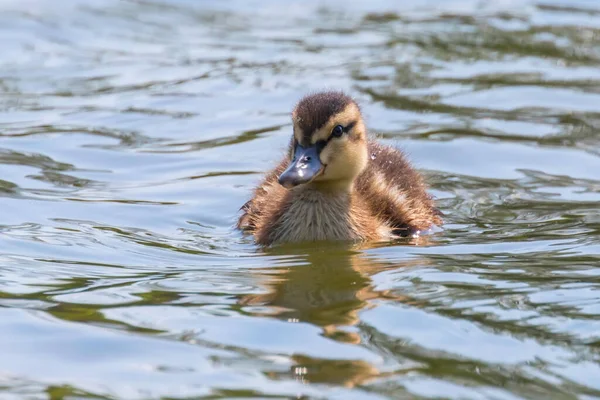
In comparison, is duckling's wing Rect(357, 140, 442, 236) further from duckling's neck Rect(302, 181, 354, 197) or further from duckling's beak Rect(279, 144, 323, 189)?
duckling's beak Rect(279, 144, 323, 189)

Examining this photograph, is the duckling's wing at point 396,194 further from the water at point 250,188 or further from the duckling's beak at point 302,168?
the duckling's beak at point 302,168

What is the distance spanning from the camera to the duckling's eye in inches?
264

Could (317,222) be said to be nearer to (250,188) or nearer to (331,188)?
(331,188)

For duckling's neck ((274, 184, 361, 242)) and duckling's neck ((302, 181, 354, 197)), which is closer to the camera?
duckling's neck ((274, 184, 361, 242))

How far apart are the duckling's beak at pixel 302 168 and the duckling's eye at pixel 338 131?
140mm

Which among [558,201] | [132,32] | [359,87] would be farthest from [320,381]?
[132,32]

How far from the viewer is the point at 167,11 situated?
14.2 m

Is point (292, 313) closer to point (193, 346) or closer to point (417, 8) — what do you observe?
point (193, 346)

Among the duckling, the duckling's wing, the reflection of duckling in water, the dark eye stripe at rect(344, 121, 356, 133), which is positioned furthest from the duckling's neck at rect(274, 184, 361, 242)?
the dark eye stripe at rect(344, 121, 356, 133)

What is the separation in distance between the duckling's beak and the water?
40 cm

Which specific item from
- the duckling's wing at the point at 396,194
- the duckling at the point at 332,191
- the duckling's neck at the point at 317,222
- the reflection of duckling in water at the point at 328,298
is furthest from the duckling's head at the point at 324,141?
the reflection of duckling in water at the point at 328,298

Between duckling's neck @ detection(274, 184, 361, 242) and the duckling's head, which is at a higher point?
the duckling's head

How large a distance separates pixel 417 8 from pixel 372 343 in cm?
1021

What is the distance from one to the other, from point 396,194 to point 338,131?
0.70 m
